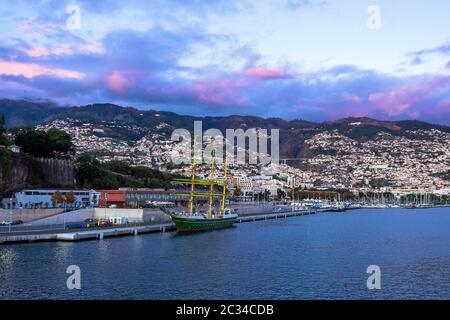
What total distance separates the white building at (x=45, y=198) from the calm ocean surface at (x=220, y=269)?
601 inches

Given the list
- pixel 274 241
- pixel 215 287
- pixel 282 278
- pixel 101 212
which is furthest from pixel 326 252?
pixel 101 212

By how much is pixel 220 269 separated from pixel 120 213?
28.2 meters

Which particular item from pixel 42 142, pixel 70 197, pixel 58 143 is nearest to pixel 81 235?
pixel 70 197

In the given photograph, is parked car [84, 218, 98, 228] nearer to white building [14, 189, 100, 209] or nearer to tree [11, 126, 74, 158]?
white building [14, 189, 100, 209]

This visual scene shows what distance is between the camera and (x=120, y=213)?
59.4 m

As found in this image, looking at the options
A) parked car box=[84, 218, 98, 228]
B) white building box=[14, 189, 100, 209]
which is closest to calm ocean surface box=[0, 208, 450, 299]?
parked car box=[84, 218, 98, 228]

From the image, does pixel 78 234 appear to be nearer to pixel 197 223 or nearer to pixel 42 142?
pixel 197 223

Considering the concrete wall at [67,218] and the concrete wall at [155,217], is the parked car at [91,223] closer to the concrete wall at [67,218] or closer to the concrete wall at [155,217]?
the concrete wall at [67,218]

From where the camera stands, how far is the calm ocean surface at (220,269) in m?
26.3

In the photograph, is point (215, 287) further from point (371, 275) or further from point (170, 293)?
point (371, 275)

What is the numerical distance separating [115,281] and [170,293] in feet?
12.1

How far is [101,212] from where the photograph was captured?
191ft

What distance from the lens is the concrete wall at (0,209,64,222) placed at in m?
49.1

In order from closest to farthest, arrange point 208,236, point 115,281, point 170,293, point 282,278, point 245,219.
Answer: point 170,293 → point 115,281 → point 282,278 → point 208,236 → point 245,219
